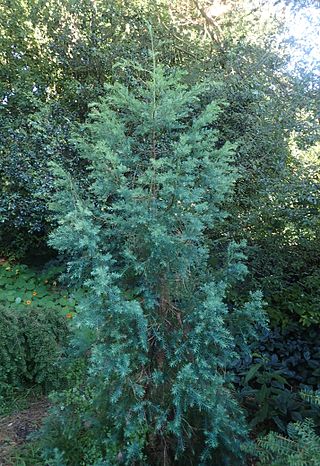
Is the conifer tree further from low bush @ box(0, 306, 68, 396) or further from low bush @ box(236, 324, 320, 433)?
low bush @ box(0, 306, 68, 396)

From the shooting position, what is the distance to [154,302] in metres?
1.79

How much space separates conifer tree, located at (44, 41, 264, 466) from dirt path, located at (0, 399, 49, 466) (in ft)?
1.73

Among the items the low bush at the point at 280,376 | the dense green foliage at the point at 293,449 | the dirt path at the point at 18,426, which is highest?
the dense green foliage at the point at 293,449

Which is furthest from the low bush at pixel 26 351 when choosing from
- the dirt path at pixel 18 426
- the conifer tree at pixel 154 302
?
the conifer tree at pixel 154 302

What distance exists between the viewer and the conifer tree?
5.48 feet

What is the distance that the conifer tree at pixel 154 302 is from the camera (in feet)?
5.48

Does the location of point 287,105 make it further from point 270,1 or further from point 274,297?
point 274,297

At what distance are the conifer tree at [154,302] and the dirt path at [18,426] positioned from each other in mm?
526

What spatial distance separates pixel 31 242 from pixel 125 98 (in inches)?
134

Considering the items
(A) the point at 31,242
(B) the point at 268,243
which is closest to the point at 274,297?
(B) the point at 268,243

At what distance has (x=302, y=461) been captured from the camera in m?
1.28

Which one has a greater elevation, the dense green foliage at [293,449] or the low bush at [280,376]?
the dense green foliage at [293,449]

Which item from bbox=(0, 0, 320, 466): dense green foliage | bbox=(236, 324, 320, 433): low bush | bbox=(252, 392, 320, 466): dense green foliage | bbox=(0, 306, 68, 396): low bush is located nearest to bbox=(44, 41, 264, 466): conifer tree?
bbox=(0, 0, 320, 466): dense green foliage

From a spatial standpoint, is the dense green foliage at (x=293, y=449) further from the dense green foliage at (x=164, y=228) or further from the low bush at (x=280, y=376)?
the low bush at (x=280, y=376)
